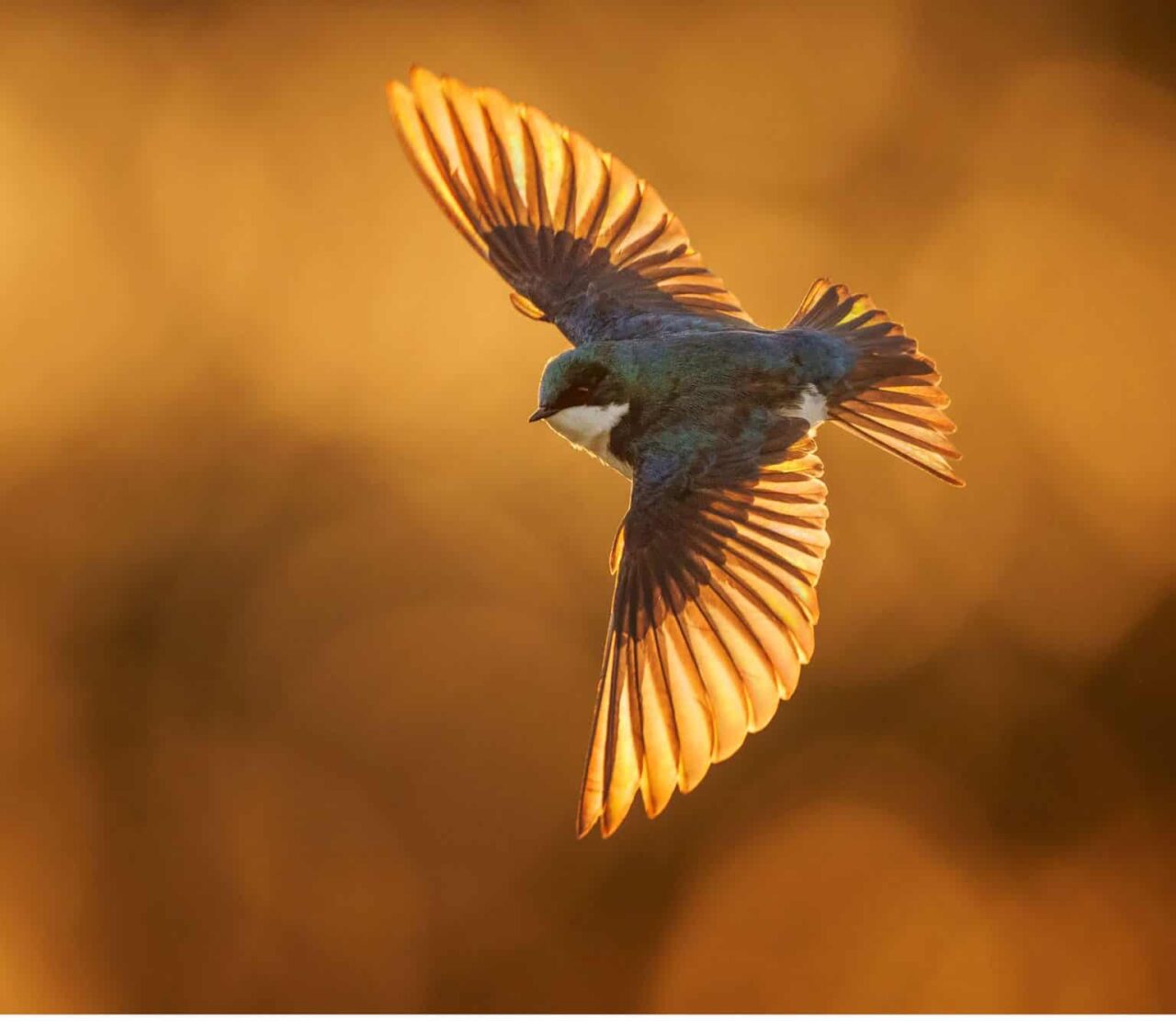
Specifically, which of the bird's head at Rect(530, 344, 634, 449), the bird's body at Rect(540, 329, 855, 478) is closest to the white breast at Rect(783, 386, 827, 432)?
the bird's body at Rect(540, 329, 855, 478)

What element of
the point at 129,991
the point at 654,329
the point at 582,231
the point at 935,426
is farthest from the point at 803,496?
the point at 129,991

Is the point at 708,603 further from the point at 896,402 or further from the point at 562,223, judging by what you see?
the point at 562,223

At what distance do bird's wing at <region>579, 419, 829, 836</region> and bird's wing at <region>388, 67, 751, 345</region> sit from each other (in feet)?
1.16

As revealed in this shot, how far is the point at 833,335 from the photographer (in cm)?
195

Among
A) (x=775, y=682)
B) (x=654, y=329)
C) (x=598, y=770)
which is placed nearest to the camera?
(x=598, y=770)

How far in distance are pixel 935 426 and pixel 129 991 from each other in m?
2.69

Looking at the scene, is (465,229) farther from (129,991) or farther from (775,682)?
(129,991)

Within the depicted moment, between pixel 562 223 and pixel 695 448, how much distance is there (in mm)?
624

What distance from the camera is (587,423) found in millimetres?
1809

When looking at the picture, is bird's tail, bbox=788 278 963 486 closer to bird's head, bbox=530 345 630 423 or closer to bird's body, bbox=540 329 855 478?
bird's body, bbox=540 329 855 478

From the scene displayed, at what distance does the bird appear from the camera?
158 cm

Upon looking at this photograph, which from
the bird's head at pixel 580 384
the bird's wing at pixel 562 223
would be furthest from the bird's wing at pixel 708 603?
the bird's wing at pixel 562 223

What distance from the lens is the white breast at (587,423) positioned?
5.90 ft

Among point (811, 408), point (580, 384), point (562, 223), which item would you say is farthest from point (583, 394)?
point (562, 223)
